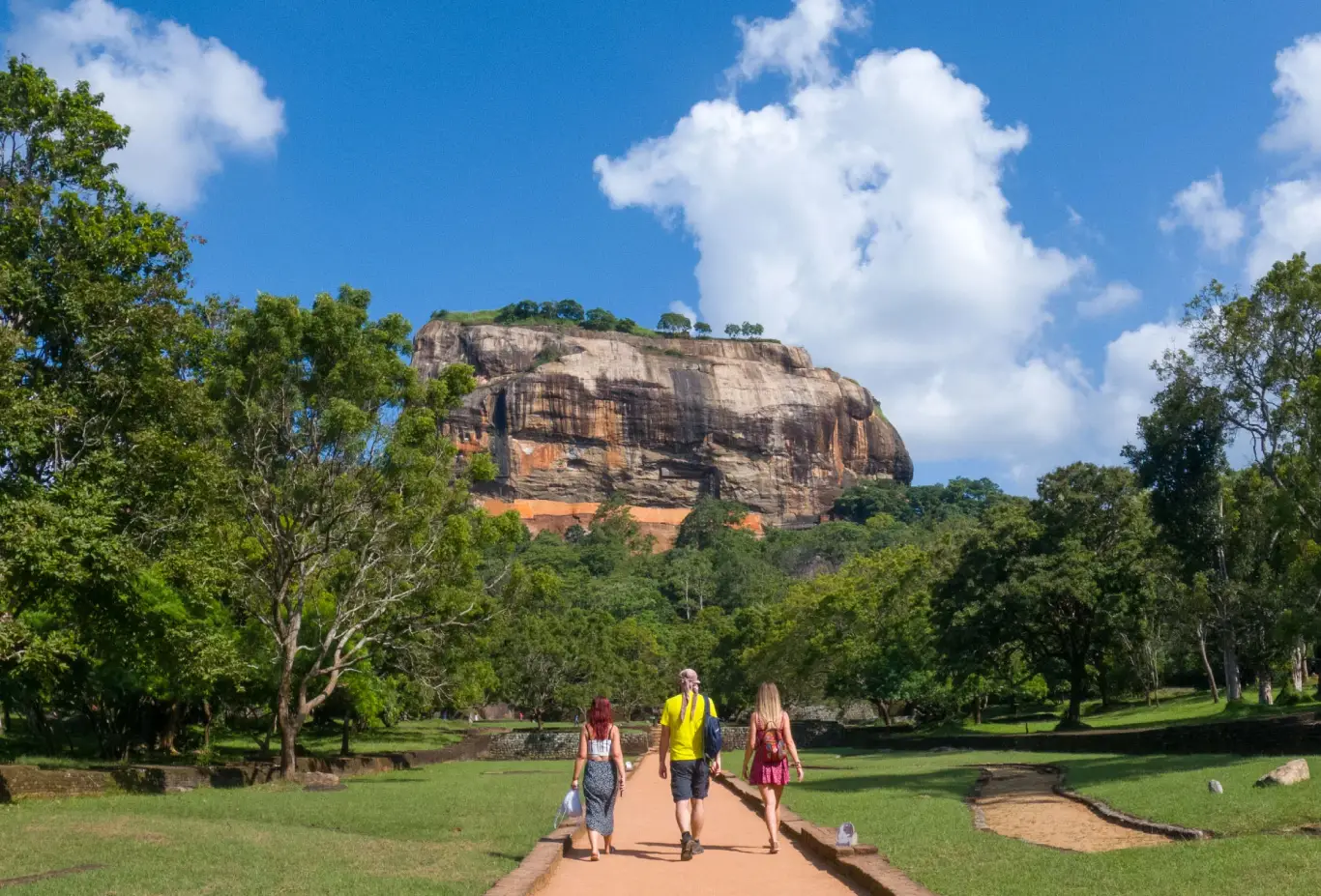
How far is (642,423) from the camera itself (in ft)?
432

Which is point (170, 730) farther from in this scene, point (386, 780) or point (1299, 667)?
point (1299, 667)

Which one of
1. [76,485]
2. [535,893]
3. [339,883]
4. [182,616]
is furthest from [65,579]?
[535,893]

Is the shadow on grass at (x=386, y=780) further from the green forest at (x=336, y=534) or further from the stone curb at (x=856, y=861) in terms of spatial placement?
the stone curb at (x=856, y=861)

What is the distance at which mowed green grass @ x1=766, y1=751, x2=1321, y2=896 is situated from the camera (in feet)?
24.9

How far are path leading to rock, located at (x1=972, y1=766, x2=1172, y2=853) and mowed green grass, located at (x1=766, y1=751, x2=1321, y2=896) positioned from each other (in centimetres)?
37

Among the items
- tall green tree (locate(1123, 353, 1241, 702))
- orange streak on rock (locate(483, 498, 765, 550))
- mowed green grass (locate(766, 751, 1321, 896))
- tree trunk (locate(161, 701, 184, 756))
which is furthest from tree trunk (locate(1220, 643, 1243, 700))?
orange streak on rock (locate(483, 498, 765, 550))

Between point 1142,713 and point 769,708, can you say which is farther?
point 1142,713

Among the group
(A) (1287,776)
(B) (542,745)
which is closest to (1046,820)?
Result: (A) (1287,776)

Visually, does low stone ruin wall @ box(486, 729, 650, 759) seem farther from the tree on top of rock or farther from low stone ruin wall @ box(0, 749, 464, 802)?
the tree on top of rock

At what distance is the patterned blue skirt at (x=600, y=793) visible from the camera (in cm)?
909

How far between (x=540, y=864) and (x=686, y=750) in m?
1.52

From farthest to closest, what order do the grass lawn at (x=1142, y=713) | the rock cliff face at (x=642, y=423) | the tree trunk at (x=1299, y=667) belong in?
the rock cliff face at (x=642, y=423), the tree trunk at (x=1299, y=667), the grass lawn at (x=1142, y=713)

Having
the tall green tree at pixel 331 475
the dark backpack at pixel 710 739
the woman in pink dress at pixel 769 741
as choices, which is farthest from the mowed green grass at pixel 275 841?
the tall green tree at pixel 331 475

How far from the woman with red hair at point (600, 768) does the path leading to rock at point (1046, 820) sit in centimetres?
419
